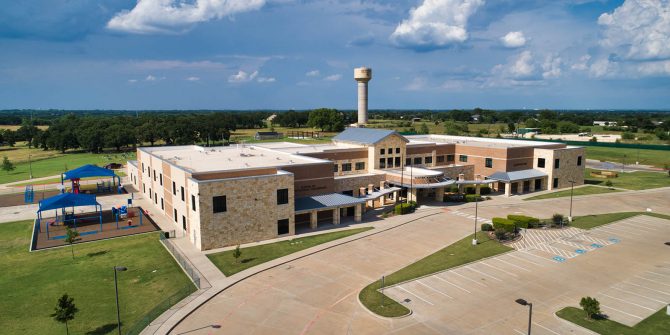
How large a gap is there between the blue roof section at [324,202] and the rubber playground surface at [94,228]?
18.8 meters

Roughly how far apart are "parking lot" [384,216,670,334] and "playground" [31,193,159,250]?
37.0 m

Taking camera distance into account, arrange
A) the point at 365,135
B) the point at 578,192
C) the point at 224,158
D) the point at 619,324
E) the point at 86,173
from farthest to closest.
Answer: the point at 578,192
the point at 365,135
the point at 86,173
the point at 224,158
the point at 619,324

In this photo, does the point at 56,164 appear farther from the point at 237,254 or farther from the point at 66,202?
the point at 237,254

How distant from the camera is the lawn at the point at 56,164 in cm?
9888

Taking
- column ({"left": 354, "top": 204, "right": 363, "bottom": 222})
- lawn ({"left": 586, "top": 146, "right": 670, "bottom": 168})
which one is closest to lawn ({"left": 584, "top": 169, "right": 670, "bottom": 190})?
lawn ({"left": 586, "top": 146, "right": 670, "bottom": 168})

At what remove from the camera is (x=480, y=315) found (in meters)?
31.1

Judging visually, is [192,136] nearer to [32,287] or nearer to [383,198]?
[383,198]

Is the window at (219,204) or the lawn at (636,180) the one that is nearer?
the window at (219,204)

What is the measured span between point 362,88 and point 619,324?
98.8m

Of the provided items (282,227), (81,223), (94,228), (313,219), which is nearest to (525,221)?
(313,219)

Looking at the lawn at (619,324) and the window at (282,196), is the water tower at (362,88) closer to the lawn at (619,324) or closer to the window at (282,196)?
the window at (282,196)

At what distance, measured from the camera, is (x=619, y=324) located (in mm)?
29922

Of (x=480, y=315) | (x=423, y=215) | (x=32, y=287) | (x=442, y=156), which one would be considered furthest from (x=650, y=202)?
(x=32, y=287)

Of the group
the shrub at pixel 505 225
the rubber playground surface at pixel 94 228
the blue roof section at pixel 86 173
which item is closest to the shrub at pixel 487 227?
the shrub at pixel 505 225
